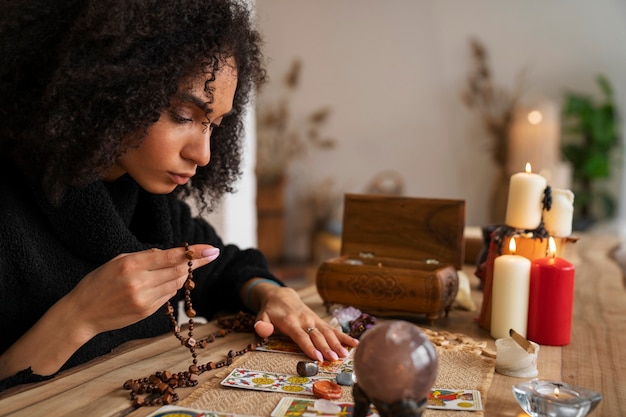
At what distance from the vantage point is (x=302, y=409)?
84 centimetres

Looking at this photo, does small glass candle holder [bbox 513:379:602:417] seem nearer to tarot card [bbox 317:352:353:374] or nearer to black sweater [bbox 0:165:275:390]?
tarot card [bbox 317:352:353:374]

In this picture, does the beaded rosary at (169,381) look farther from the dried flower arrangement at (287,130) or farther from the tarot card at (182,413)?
the dried flower arrangement at (287,130)

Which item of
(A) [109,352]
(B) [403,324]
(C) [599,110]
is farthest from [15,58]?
(C) [599,110]

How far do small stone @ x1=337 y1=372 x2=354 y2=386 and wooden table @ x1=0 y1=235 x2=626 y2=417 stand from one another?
0.20m

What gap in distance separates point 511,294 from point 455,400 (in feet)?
1.25

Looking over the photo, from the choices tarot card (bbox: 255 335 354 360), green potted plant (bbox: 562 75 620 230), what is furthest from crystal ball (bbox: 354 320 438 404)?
green potted plant (bbox: 562 75 620 230)

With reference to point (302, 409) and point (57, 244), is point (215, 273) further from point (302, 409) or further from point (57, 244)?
point (302, 409)

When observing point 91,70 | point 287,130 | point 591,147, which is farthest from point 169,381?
point 287,130

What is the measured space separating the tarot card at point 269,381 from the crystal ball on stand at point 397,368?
25cm

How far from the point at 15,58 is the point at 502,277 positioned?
0.96m

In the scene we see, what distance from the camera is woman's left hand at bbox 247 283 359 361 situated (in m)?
1.09

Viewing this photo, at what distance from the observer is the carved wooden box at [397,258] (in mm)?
1313

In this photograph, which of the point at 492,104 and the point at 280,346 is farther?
the point at 492,104

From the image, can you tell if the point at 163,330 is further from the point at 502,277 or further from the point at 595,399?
the point at 595,399
